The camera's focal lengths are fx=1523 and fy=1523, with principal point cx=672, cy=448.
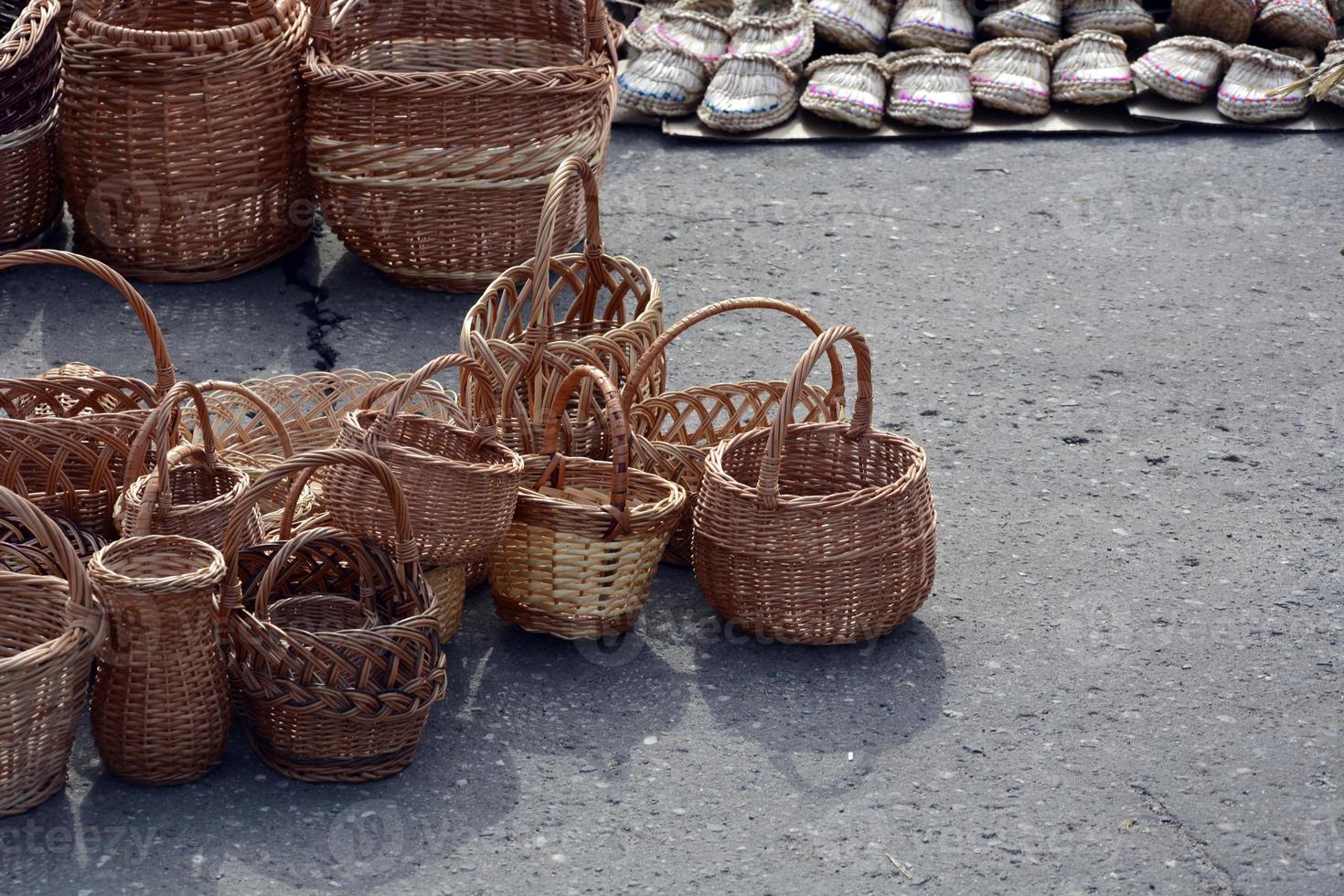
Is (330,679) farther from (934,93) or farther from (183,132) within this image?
(934,93)

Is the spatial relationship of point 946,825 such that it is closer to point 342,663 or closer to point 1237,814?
point 1237,814

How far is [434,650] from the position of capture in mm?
2469

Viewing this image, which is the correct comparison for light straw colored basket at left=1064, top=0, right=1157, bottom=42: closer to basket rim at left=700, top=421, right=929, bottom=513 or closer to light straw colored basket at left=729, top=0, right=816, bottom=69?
light straw colored basket at left=729, top=0, right=816, bottom=69

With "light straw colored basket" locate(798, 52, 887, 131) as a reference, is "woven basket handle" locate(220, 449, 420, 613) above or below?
below

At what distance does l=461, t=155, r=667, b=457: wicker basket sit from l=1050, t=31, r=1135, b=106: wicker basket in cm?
267

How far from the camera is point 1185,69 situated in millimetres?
5602

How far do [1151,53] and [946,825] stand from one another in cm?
404

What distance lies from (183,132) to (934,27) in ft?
10.0

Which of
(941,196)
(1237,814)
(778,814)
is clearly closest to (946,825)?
(778,814)

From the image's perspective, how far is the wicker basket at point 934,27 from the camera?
5.88 meters

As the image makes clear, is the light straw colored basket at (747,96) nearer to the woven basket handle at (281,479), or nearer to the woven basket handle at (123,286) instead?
the woven basket handle at (123,286)

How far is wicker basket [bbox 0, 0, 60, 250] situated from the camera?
4.02 metres

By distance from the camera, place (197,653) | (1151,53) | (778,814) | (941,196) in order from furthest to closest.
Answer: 1. (1151,53)
2. (941,196)
3. (778,814)
4. (197,653)

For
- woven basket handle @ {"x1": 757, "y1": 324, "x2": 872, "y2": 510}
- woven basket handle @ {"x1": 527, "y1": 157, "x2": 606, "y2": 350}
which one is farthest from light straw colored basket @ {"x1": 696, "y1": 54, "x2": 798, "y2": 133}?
woven basket handle @ {"x1": 757, "y1": 324, "x2": 872, "y2": 510}
